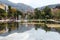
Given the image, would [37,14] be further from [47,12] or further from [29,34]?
[29,34]

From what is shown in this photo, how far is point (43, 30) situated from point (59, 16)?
0.58 m

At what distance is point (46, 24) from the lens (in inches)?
187

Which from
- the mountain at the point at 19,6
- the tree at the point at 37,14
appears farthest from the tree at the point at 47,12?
the mountain at the point at 19,6

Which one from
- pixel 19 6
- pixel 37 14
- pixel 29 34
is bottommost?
pixel 29 34

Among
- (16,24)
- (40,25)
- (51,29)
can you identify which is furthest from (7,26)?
(51,29)

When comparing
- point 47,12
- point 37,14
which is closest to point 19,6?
point 37,14

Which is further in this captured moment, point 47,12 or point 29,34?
point 47,12

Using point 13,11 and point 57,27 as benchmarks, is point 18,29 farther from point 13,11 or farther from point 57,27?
point 57,27

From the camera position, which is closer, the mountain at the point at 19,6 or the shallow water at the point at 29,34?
the shallow water at the point at 29,34

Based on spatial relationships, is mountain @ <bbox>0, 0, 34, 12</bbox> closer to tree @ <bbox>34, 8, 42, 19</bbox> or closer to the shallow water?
tree @ <bbox>34, 8, 42, 19</bbox>

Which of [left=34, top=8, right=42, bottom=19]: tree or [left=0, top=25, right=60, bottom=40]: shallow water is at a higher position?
[left=34, top=8, right=42, bottom=19]: tree

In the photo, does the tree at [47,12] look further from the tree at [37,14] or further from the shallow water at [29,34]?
the shallow water at [29,34]

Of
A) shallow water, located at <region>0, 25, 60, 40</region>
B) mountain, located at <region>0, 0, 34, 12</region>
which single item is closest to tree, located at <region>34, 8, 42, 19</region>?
mountain, located at <region>0, 0, 34, 12</region>

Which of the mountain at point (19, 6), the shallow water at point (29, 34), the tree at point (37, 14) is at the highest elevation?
the mountain at point (19, 6)
